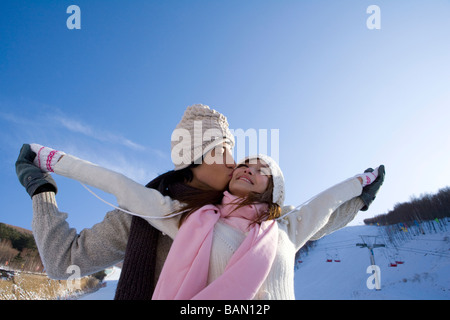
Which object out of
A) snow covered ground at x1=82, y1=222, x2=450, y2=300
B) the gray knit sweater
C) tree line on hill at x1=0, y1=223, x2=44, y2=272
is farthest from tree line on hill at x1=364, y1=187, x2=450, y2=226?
tree line on hill at x1=0, y1=223, x2=44, y2=272

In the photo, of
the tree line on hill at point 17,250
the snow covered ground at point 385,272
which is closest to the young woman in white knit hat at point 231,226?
the snow covered ground at point 385,272

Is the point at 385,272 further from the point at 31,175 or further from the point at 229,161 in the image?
the point at 31,175

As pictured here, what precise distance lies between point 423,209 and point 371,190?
47.2 meters

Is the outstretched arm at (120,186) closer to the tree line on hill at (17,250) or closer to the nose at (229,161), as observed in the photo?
the nose at (229,161)

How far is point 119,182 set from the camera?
1.46m

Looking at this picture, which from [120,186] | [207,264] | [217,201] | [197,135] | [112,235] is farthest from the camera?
[197,135]

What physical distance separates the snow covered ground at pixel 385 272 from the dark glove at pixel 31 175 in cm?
2264

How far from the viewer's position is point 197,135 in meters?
1.99

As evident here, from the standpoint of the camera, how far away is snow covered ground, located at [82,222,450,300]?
25.0 meters

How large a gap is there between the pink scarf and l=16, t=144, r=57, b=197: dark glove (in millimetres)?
846

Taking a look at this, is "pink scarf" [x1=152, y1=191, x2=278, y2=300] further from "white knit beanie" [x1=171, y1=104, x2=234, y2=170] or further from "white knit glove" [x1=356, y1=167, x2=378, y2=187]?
"white knit glove" [x1=356, y1=167, x2=378, y2=187]

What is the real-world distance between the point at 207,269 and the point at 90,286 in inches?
1489

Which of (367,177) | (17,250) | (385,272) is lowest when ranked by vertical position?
(385,272)

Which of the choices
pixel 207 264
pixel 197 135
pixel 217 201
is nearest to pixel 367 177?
pixel 217 201
